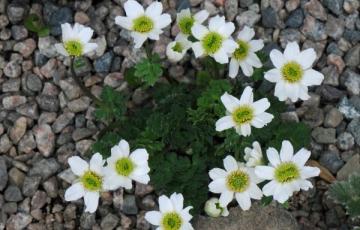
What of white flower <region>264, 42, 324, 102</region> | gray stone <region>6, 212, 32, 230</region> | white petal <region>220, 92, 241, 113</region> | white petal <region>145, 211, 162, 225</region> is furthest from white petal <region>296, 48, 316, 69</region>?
gray stone <region>6, 212, 32, 230</region>

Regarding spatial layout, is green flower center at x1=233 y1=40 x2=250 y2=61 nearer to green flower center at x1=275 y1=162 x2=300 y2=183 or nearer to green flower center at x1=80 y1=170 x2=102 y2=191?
green flower center at x1=275 y1=162 x2=300 y2=183

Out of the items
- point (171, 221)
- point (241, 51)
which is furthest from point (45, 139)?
point (241, 51)

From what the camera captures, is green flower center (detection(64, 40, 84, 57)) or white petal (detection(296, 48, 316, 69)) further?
green flower center (detection(64, 40, 84, 57))

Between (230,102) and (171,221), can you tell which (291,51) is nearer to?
(230,102)

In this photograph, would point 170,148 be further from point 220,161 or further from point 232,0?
point 232,0

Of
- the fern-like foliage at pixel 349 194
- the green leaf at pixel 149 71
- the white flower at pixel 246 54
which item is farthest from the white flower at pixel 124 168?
the fern-like foliage at pixel 349 194

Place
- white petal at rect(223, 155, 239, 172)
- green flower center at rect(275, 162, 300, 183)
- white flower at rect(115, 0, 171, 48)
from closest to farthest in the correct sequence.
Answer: green flower center at rect(275, 162, 300, 183) → white petal at rect(223, 155, 239, 172) → white flower at rect(115, 0, 171, 48)
